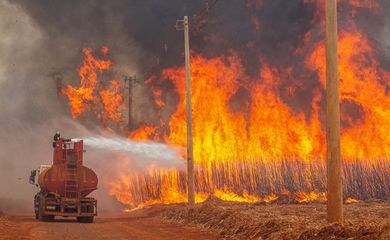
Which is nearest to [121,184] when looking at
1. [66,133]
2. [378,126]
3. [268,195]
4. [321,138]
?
[66,133]

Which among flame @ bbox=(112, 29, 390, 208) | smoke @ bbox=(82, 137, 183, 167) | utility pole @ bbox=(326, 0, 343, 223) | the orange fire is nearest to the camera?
utility pole @ bbox=(326, 0, 343, 223)

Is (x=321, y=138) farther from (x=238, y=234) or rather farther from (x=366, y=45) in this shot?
(x=238, y=234)

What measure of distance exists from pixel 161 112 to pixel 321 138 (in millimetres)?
18406

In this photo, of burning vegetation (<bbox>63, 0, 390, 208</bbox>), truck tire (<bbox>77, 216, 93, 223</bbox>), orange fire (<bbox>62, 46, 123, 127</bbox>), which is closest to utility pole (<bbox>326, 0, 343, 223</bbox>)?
truck tire (<bbox>77, 216, 93, 223</bbox>)

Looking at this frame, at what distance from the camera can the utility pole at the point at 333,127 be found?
17125mm

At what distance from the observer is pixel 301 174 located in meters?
50.2

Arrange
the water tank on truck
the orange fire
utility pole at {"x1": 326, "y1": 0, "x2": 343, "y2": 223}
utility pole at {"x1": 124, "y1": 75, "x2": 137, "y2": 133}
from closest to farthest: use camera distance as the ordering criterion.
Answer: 1. utility pole at {"x1": 326, "y1": 0, "x2": 343, "y2": 223}
2. the water tank on truck
3. the orange fire
4. utility pole at {"x1": 124, "y1": 75, "x2": 137, "y2": 133}

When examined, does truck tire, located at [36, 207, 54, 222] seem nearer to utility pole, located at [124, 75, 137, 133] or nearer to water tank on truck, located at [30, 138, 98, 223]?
water tank on truck, located at [30, 138, 98, 223]

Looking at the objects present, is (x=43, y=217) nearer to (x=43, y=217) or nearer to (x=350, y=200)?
(x=43, y=217)

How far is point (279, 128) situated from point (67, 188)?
19336 mm

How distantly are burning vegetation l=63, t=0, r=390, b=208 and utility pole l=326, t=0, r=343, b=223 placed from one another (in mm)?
31039

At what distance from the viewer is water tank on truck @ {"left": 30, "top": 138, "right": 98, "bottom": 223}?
35188 mm


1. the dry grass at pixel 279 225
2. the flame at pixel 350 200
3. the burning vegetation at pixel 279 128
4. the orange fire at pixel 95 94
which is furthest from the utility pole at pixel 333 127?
the orange fire at pixel 95 94

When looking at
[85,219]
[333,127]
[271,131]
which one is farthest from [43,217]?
[333,127]
